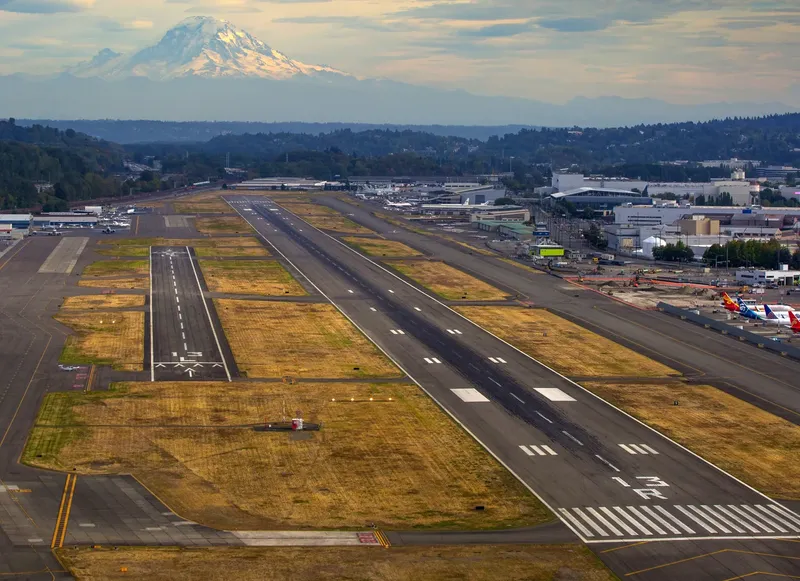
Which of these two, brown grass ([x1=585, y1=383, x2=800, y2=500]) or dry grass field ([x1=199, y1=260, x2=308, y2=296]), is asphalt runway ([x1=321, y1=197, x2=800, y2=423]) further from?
dry grass field ([x1=199, y1=260, x2=308, y2=296])

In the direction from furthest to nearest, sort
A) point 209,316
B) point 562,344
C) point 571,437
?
point 209,316 < point 562,344 < point 571,437

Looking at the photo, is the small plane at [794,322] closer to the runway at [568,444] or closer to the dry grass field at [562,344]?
the dry grass field at [562,344]

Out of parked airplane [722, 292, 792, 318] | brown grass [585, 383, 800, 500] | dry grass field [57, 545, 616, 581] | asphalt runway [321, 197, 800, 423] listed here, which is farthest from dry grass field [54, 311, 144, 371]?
parked airplane [722, 292, 792, 318]

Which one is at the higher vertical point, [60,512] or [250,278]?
[60,512]

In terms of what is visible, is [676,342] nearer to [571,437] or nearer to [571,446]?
[571,437]

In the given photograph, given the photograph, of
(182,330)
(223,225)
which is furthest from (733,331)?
(223,225)
